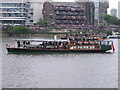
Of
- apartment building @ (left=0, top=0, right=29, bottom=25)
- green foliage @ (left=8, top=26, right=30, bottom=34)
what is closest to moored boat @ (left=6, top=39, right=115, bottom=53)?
green foliage @ (left=8, top=26, right=30, bottom=34)

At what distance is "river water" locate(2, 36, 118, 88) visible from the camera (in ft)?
111

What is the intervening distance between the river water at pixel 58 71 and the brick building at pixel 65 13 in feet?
217

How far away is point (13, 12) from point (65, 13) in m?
16.7

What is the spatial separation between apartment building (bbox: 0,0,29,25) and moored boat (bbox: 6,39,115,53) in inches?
2483

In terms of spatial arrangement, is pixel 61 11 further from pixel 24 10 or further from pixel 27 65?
pixel 27 65

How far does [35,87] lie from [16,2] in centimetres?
9342

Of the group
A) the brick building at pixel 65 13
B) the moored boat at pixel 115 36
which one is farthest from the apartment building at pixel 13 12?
the moored boat at pixel 115 36

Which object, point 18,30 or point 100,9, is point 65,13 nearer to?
point 18,30

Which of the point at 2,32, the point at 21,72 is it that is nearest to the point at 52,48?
the point at 21,72

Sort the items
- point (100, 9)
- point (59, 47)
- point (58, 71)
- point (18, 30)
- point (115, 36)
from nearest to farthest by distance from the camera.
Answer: point (58, 71), point (59, 47), point (18, 30), point (115, 36), point (100, 9)

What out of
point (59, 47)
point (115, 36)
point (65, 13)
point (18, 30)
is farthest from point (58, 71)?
point (65, 13)

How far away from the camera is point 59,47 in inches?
2293

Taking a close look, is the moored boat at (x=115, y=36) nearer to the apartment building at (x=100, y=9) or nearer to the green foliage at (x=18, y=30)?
the green foliage at (x=18, y=30)

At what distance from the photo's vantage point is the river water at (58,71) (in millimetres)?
33875
